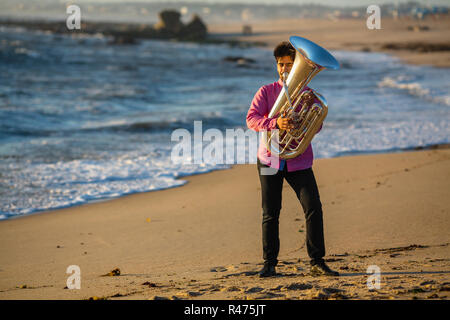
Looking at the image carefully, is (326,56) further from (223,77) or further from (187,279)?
(223,77)

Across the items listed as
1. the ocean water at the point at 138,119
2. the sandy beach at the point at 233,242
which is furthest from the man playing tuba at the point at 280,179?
the ocean water at the point at 138,119

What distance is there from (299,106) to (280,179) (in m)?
0.58

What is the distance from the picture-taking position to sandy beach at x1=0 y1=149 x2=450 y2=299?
374cm

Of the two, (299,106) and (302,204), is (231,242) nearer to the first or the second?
(302,204)

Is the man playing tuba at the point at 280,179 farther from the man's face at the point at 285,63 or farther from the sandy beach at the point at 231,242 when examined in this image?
the sandy beach at the point at 231,242

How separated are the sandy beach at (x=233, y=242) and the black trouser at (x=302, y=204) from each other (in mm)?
234

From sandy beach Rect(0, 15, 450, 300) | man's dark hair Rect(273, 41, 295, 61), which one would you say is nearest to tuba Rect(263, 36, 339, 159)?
man's dark hair Rect(273, 41, 295, 61)

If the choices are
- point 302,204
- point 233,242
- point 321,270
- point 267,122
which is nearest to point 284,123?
point 267,122

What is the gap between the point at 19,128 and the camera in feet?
41.8

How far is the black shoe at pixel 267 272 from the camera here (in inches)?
160

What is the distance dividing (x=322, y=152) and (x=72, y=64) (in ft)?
75.8

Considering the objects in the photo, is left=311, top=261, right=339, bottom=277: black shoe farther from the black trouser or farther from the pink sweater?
the pink sweater

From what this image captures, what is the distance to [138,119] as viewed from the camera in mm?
14094

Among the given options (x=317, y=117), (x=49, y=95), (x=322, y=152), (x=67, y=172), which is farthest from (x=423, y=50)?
(x=317, y=117)
